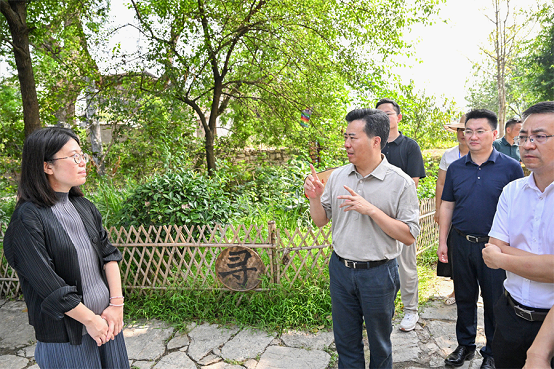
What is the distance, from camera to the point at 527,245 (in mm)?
1853

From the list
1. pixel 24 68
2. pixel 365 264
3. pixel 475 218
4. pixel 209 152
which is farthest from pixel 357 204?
pixel 209 152

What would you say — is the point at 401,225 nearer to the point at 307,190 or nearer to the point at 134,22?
the point at 307,190

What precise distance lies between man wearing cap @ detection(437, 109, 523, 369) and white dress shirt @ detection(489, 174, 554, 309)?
0.87m

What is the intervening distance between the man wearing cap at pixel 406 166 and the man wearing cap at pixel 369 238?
4.21 ft

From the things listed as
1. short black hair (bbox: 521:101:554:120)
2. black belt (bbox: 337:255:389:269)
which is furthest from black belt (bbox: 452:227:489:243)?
short black hair (bbox: 521:101:554:120)

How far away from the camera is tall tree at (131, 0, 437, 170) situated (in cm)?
725

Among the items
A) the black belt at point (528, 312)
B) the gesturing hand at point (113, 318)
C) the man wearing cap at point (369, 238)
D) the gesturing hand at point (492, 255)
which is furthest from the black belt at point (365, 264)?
the gesturing hand at point (113, 318)

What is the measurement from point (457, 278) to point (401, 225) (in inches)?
44.1

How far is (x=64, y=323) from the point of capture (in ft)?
5.88

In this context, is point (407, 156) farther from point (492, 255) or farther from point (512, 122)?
point (512, 122)

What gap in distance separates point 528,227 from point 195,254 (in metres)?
3.18

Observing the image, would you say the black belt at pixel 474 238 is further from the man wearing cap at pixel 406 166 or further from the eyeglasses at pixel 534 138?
the eyeglasses at pixel 534 138

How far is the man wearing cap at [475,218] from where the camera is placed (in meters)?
2.79

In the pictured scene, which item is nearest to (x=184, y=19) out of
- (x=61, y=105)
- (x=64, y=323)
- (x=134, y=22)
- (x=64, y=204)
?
(x=134, y=22)
